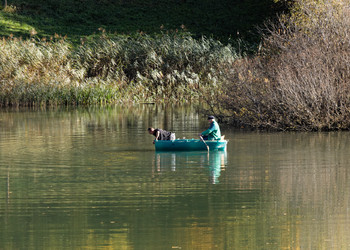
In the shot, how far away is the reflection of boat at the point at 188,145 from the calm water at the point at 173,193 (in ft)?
0.75

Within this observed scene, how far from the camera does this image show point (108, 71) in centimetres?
4362

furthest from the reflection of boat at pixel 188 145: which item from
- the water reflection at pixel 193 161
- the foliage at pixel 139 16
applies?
the foliage at pixel 139 16

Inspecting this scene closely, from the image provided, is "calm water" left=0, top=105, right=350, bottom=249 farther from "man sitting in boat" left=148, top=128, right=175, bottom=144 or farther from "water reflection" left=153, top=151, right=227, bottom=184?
"man sitting in boat" left=148, top=128, right=175, bottom=144

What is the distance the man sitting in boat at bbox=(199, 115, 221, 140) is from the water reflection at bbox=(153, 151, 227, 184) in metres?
0.46

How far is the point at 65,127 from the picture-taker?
27.8 m

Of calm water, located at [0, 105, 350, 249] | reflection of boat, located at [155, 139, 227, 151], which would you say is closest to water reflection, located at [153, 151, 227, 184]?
calm water, located at [0, 105, 350, 249]

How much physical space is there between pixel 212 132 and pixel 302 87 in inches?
195

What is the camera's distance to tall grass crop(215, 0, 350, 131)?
23.6 m

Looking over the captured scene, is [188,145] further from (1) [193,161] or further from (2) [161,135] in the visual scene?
(1) [193,161]

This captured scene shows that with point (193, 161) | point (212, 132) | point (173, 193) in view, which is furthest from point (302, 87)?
point (173, 193)

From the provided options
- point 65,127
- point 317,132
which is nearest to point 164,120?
point 65,127

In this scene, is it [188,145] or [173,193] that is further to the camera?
[188,145]

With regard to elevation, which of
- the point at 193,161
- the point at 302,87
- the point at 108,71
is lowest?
the point at 193,161

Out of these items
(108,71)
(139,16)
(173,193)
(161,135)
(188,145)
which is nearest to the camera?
(173,193)
